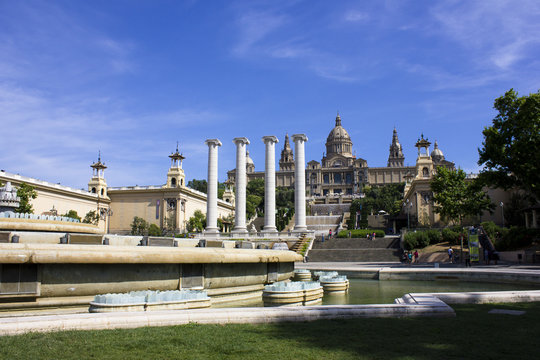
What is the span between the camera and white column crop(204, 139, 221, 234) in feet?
194

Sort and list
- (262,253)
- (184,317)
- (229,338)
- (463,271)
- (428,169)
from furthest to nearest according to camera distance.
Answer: (428,169) < (463,271) < (262,253) < (184,317) < (229,338)

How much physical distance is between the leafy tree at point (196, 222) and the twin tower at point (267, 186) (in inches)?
820

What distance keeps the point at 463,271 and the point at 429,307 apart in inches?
533

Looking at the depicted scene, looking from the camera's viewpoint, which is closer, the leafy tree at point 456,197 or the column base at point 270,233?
the leafy tree at point 456,197

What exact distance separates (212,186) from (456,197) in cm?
2952

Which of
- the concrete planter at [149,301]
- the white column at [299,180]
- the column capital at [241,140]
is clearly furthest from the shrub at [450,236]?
the concrete planter at [149,301]

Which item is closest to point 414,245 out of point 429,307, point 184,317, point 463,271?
point 463,271

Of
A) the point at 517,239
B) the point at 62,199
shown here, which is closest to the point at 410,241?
the point at 517,239

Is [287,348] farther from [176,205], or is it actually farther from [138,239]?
[176,205]

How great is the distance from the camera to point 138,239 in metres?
16.5

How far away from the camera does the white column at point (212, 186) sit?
5906 centimetres

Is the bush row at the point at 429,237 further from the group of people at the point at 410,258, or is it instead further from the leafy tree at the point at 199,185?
the leafy tree at the point at 199,185

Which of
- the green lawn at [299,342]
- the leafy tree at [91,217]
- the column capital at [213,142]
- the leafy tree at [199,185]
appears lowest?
the green lawn at [299,342]

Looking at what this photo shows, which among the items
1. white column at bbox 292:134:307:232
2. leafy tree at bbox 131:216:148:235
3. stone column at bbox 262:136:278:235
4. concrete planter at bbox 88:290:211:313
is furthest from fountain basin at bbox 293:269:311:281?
leafy tree at bbox 131:216:148:235
